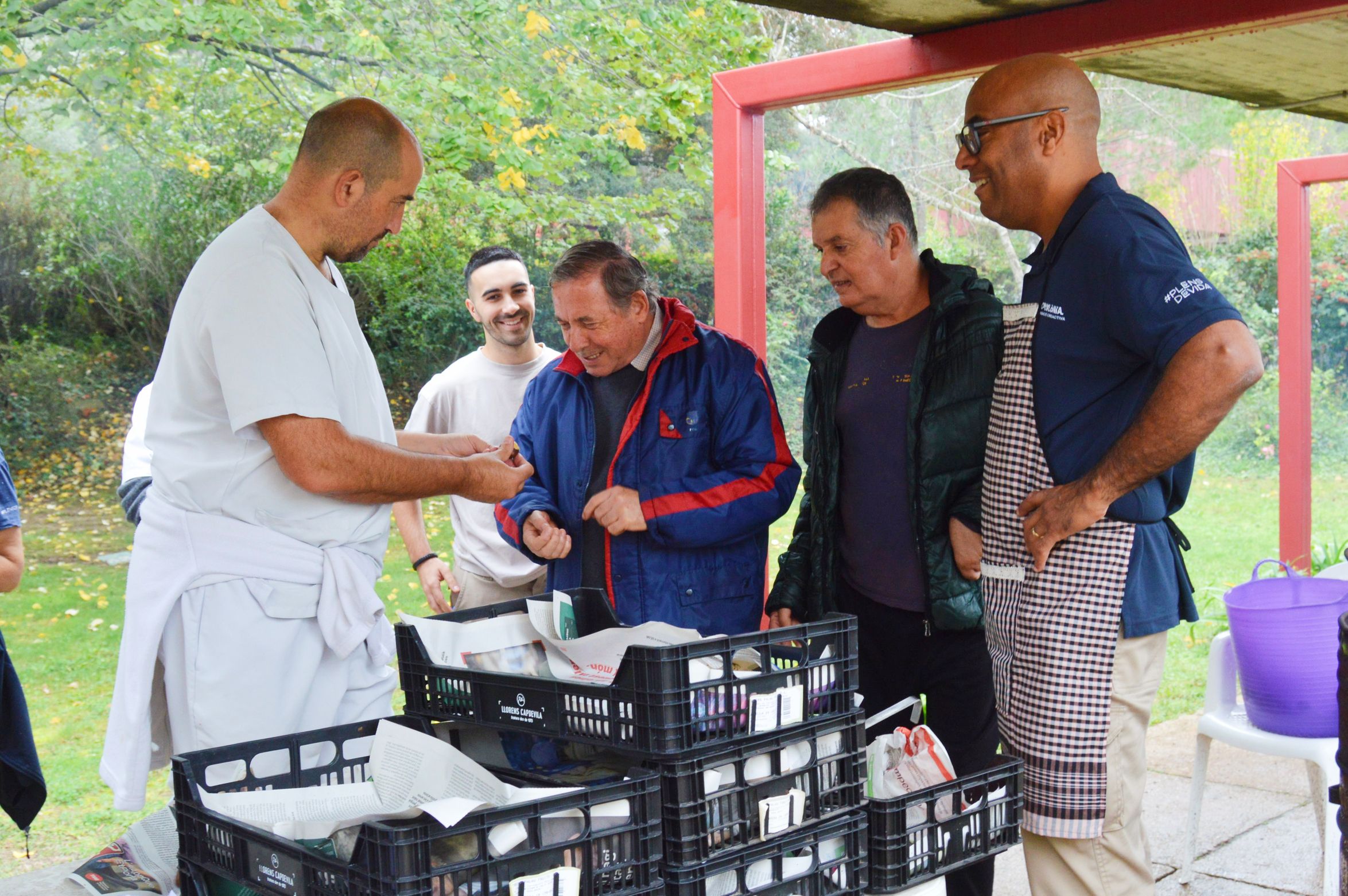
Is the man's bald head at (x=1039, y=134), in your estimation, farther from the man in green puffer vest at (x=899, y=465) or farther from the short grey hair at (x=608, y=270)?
the short grey hair at (x=608, y=270)

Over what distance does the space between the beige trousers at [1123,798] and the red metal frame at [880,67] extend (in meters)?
1.61

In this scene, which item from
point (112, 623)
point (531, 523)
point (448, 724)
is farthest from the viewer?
point (112, 623)

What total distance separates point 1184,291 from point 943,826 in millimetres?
928

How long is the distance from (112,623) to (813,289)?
473cm

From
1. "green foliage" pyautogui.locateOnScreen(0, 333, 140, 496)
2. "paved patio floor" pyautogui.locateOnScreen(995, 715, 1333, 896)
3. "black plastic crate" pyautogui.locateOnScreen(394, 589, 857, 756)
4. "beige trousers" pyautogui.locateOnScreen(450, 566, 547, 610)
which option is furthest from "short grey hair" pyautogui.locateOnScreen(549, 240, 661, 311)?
"green foliage" pyautogui.locateOnScreen(0, 333, 140, 496)

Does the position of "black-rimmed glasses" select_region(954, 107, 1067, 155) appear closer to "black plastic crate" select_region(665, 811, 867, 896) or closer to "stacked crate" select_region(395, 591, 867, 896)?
"stacked crate" select_region(395, 591, 867, 896)

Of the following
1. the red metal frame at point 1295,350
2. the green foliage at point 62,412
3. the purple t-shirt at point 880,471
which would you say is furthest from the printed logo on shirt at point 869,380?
the green foliage at point 62,412

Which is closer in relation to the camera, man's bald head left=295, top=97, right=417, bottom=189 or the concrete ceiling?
man's bald head left=295, top=97, right=417, bottom=189

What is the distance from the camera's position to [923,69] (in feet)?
11.0

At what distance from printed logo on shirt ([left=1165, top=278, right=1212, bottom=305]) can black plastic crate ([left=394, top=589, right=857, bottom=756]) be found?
2.49 feet

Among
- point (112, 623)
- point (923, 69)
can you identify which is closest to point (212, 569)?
point (923, 69)

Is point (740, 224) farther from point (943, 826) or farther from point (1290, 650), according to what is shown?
point (943, 826)

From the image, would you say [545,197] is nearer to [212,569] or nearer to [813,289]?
[813,289]

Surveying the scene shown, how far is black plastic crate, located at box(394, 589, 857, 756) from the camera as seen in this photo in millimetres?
1517
